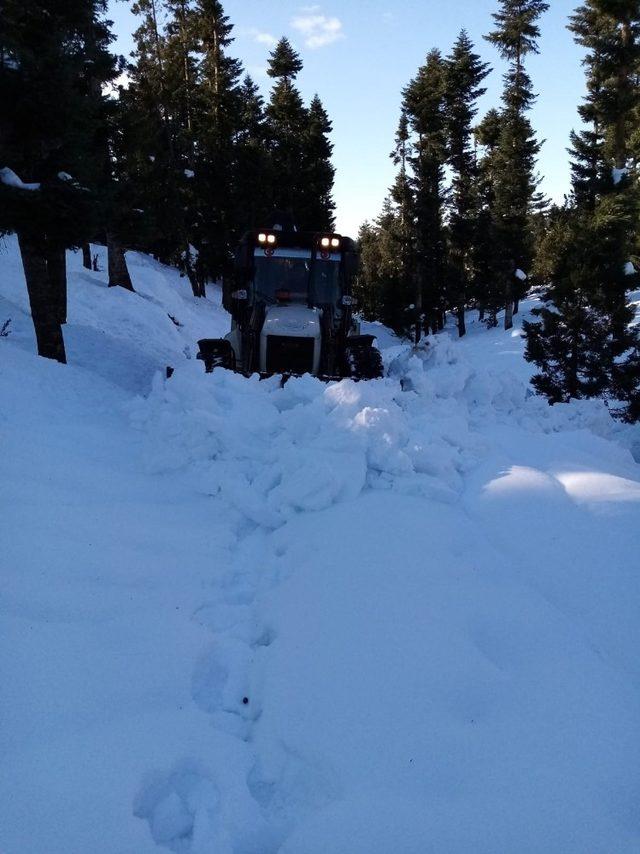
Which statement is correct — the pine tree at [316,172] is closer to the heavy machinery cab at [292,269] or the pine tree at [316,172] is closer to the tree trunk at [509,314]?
the tree trunk at [509,314]

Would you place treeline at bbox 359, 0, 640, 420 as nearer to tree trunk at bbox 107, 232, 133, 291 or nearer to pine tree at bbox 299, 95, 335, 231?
pine tree at bbox 299, 95, 335, 231

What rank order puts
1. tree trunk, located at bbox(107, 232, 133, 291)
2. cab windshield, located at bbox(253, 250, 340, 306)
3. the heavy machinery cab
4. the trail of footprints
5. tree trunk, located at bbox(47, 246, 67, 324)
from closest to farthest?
the trail of footprints, the heavy machinery cab, cab windshield, located at bbox(253, 250, 340, 306), tree trunk, located at bbox(47, 246, 67, 324), tree trunk, located at bbox(107, 232, 133, 291)

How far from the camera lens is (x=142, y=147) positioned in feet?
51.2

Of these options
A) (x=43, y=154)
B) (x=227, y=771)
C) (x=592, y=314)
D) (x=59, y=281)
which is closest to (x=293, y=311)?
(x=43, y=154)

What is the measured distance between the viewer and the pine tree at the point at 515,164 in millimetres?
28969

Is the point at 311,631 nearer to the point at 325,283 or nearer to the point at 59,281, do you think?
the point at 325,283

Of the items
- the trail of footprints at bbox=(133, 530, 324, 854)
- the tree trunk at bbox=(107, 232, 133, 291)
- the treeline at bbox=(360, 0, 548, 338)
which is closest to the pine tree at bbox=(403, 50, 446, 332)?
the treeline at bbox=(360, 0, 548, 338)

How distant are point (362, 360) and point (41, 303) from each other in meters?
5.09

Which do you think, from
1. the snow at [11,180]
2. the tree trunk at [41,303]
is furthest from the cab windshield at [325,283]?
the snow at [11,180]

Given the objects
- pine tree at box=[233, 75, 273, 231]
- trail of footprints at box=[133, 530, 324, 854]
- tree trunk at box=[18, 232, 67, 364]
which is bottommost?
trail of footprints at box=[133, 530, 324, 854]

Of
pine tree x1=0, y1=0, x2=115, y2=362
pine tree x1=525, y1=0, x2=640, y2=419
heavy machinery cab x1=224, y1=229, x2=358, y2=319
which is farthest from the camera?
pine tree x1=525, y1=0, x2=640, y2=419

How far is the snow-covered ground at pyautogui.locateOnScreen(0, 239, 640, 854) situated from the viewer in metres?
2.44

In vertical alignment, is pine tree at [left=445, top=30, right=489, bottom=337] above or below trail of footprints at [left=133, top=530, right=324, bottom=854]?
above

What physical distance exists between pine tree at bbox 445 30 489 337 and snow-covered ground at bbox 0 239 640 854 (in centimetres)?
2631
